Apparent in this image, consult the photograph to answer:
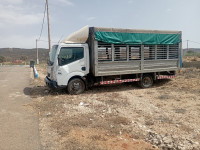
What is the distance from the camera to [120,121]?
16.1 feet

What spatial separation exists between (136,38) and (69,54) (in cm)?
338

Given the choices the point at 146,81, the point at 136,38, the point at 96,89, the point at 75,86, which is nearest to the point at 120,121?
the point at 75,86

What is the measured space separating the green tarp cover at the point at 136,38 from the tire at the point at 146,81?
5.94 ft

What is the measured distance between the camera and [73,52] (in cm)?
790

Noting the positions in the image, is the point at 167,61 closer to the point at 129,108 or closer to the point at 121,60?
the point at 121,60

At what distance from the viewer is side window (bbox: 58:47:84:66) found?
7.68 meters

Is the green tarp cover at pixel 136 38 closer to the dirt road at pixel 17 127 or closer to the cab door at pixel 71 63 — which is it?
the cab door at pixel 71 63

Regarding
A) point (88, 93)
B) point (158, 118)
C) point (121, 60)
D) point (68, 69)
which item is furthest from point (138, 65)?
point (158, 118)

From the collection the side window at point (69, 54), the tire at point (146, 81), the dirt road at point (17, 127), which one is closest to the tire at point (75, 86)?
the side window at point (69, 54)

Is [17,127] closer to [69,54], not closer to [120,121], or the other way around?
[120,121]

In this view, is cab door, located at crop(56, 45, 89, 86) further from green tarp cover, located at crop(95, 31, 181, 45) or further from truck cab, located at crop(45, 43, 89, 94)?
green tarp cover, located at crop(95, 31, 181, 45)

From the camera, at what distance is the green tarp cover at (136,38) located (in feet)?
26.3

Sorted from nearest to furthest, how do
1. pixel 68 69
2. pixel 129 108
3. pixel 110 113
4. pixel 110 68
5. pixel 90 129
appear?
1. pixel 90 129
2. pixel 110 113
3. pixel 129 108
4. pixel 68 69
5. pixel 110 68

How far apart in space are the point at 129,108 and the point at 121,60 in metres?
3.04
